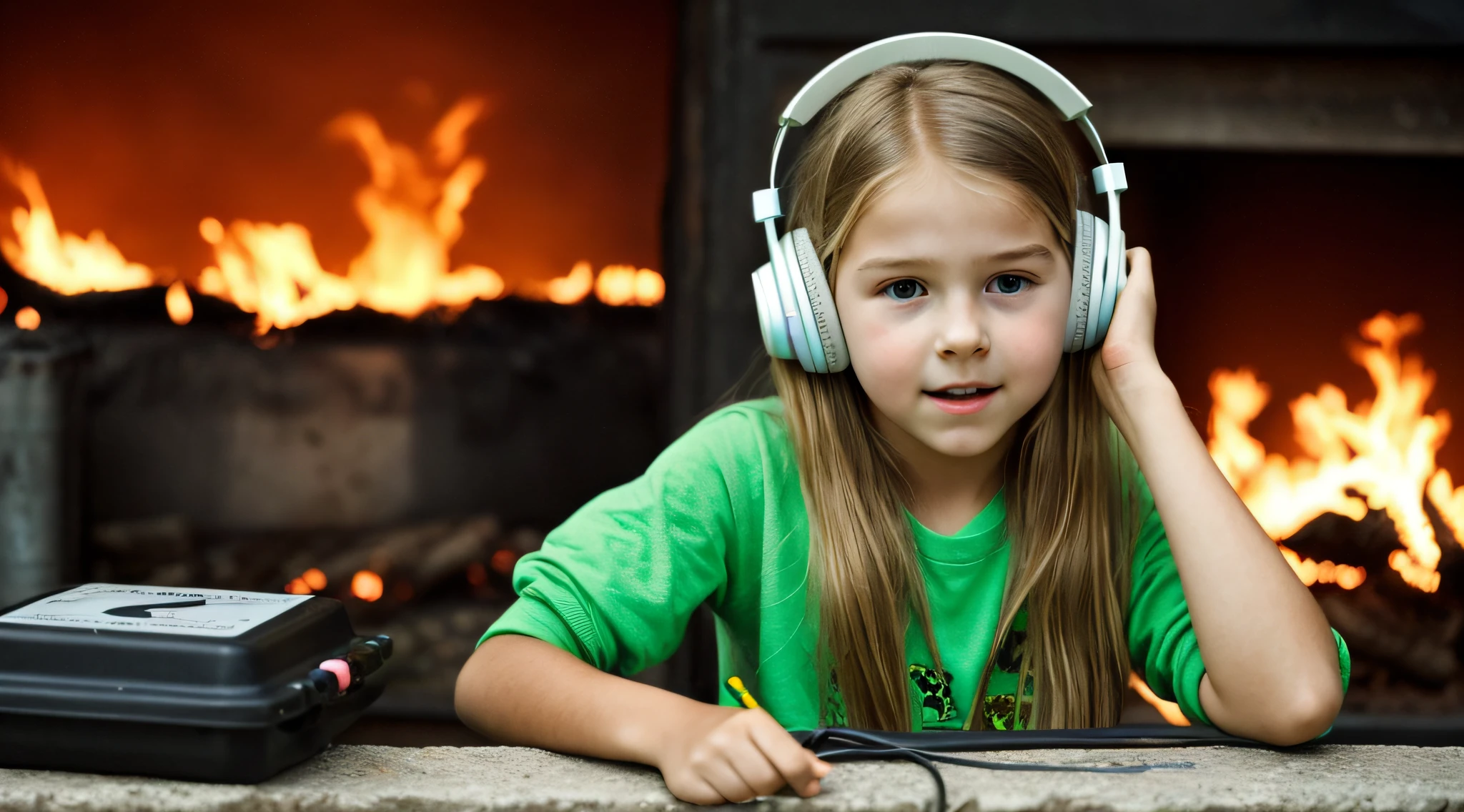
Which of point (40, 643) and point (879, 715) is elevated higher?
point (40, 643)

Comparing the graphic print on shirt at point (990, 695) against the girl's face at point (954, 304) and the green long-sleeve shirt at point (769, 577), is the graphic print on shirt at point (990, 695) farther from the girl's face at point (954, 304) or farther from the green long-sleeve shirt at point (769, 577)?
the girl's face at point (954, 304)

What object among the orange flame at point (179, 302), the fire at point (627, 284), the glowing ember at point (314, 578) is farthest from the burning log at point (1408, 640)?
the orange flame at point (179, 302)

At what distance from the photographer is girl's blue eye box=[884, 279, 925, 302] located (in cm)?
92

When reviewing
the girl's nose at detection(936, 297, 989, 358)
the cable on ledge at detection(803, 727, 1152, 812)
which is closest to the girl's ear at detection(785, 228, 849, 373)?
the girl's nose at detection(936, 297, 989, 358)

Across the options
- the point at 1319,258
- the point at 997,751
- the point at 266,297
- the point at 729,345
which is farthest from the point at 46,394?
the point at 1319,258

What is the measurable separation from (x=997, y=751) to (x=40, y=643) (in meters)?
0.63

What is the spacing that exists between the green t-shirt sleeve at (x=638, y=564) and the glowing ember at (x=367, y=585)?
1.12 metres

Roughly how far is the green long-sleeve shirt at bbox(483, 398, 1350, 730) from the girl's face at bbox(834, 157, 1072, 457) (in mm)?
146

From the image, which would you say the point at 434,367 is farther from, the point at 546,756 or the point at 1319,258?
the point at 1319,258

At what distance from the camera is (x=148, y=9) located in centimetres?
208

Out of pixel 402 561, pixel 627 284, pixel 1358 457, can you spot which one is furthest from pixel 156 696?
pixel 1358 457

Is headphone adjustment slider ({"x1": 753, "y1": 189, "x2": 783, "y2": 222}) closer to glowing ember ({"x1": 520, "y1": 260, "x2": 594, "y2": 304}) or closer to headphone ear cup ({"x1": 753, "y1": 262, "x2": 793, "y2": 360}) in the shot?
headphone ear cup ({"x1": 753, "y1": 262, "x2": 793, "y2": 360})

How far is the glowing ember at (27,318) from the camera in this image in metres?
1.94

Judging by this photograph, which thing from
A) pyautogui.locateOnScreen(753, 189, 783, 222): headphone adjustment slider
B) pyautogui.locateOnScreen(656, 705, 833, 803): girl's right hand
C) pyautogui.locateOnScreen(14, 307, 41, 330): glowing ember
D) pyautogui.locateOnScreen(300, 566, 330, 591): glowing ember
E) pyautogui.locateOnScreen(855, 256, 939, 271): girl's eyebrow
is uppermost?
pyautogui.locateOnScreen(753, 189, 783, 222): headphone adjustment slider
